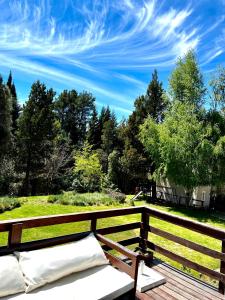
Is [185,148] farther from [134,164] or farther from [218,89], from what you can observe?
[134,164]

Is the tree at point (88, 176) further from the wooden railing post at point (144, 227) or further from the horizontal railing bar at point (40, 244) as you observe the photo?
the horizontal railing bar at point (40, 244)

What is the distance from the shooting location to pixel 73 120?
35.2 m

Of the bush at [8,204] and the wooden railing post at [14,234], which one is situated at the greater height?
the wooden railing post at [14,234]

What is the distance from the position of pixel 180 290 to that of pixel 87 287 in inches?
51.2

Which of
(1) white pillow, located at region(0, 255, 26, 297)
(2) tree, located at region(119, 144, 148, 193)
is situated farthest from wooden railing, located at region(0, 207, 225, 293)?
(2) tree, located at region(119, 144, 148, 193)

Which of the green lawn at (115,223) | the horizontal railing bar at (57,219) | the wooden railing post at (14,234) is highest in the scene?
the horizontal railing bar at (57,219)

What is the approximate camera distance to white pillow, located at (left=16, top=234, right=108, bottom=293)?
2465mm

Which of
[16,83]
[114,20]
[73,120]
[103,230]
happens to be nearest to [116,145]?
[73,120]

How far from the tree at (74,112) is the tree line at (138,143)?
21.2ft

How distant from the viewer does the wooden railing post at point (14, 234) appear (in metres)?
2.70

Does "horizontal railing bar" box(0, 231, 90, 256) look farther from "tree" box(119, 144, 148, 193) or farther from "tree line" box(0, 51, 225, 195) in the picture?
"tree" box(119, 144, 148, 193)

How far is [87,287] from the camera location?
253 cm

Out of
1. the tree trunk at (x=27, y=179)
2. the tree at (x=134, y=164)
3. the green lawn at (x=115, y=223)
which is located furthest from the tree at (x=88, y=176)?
the green lawn at (x=115, y=223)

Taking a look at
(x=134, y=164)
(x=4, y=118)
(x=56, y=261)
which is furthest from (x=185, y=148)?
(x=56, y=261)
